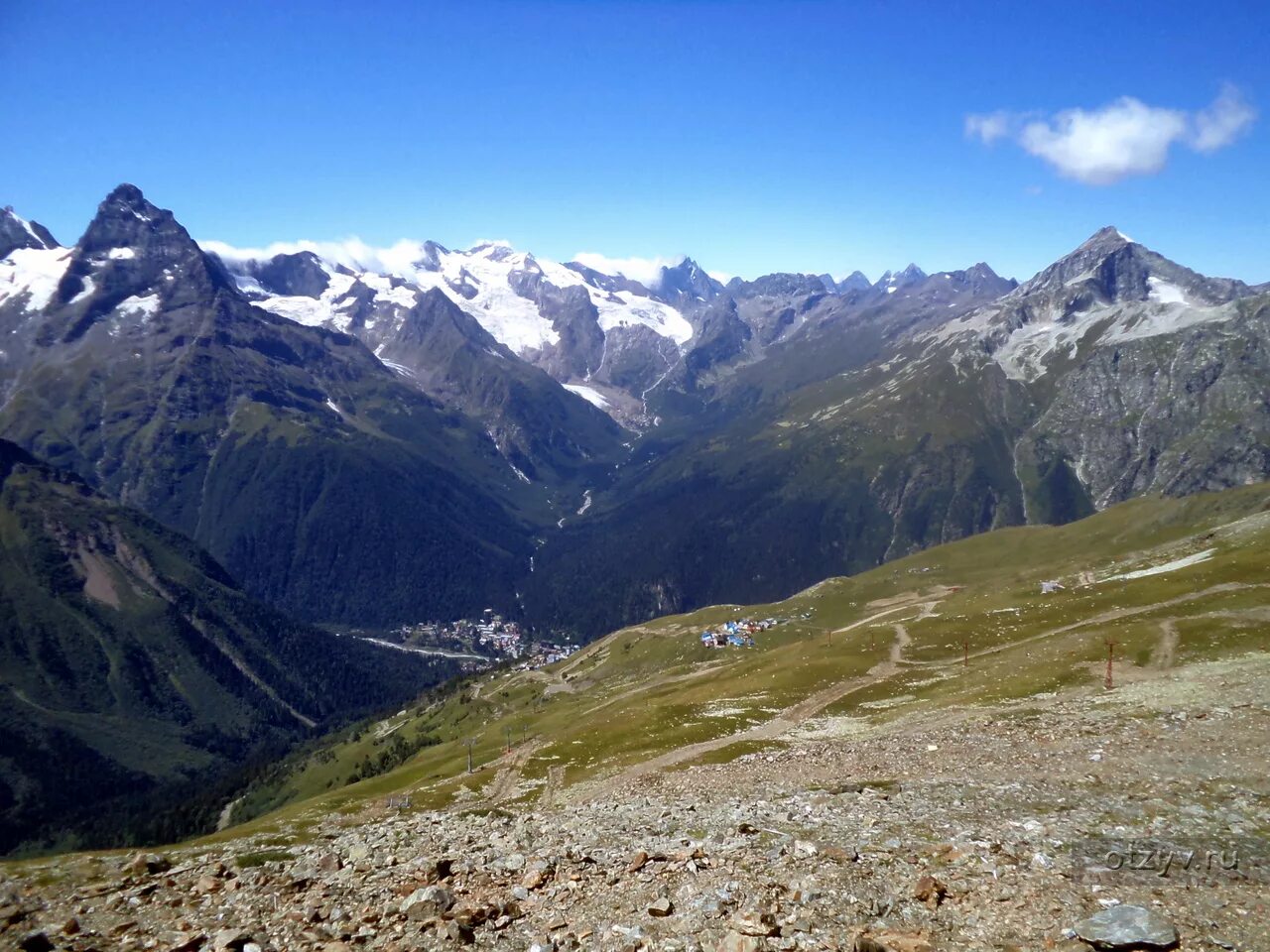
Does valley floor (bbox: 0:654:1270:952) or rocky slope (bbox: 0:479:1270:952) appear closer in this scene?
valley floor (bbox: 0:654:1270:952)

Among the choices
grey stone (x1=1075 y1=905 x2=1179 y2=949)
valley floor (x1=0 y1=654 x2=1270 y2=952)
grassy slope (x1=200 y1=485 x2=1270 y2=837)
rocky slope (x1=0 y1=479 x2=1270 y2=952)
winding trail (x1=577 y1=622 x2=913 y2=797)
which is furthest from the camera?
grassy slope (x1=200 y1=485 x2=1270 y2=837)

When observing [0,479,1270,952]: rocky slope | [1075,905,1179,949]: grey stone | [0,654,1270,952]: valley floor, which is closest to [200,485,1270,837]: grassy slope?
[0,479,1270,952]: rocky slope

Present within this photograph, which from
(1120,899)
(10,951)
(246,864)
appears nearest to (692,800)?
(246,864)

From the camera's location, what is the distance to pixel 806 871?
24.5 m

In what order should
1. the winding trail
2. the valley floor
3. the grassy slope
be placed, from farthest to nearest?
the grassy slope < the winding trail < the valley floor

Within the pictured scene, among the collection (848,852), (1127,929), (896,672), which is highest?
(1127,929)

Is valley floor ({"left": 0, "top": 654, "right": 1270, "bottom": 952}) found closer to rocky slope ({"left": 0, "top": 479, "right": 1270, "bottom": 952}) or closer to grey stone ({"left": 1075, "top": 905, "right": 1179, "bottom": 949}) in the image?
rocky slope ({"left": 0, "top": 479, "right": 1270, "bottom": 952})

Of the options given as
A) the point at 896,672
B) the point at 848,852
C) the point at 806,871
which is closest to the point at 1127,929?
the point at 806,871

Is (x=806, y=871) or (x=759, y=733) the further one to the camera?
(x=759, y=733)

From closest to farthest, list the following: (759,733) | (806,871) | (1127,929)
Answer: (1127,929) → (806,871) → (759,733)

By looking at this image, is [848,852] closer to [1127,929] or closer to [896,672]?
[1127,929]

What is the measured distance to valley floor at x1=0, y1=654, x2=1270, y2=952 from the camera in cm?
2072

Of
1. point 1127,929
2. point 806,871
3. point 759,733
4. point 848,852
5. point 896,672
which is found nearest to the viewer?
point 1127,929

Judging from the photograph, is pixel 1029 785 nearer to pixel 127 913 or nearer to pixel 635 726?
pixel 127 913
